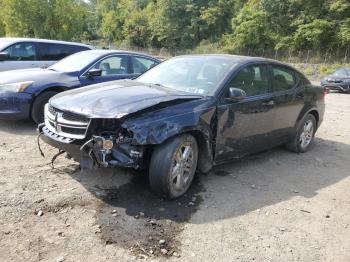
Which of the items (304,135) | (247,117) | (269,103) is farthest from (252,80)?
(304,135)

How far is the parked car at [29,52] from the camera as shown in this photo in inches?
392

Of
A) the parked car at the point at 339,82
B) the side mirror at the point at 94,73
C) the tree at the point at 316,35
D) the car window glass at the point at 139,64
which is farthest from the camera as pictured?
the tree at the point at 316,35

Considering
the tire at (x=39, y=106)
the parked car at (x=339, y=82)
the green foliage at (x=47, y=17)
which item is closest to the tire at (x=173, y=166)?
the tire at (x=39, y=106)

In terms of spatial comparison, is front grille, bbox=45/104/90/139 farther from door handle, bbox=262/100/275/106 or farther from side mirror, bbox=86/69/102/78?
side mirror, bbox=86/69/102/78

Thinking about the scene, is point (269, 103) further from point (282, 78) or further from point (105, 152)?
point (105, 152)

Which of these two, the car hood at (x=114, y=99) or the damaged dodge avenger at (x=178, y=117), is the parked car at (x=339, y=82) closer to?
the damaged dodge avenger at (x=178, y=117)

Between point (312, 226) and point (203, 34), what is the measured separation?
192 ft

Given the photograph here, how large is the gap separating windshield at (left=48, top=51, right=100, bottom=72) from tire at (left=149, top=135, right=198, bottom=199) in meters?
3.99

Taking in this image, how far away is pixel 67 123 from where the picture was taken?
464cm

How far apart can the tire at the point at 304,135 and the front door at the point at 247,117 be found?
1.02 metres

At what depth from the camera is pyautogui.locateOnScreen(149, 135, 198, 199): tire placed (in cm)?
448

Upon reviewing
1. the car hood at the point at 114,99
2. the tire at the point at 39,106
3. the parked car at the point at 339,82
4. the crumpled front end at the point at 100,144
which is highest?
the car hood at the point at 114,99

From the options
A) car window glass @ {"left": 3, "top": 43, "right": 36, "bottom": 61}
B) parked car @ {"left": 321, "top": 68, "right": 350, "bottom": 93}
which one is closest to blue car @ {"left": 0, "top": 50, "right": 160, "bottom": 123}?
car window glass @ {"left": 3, "top": 43, "right": 36, "bottom": 61}

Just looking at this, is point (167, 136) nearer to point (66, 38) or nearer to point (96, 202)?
point (96, 202)
